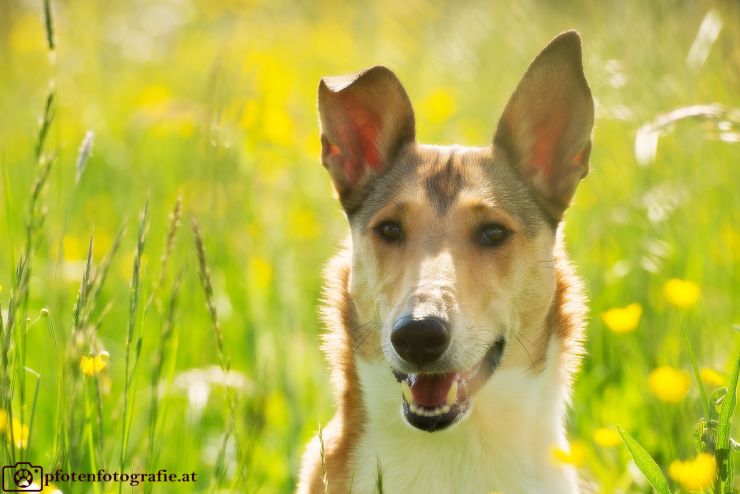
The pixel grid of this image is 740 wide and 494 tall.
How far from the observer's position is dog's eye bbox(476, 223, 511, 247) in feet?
12.4

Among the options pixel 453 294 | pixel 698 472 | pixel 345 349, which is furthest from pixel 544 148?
pixel 698 472

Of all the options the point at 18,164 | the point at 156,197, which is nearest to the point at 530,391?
the point at 156,197

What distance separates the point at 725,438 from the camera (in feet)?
9.18

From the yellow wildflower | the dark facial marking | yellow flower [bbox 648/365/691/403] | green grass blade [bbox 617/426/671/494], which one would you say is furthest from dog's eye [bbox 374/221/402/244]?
the yellow wildflower

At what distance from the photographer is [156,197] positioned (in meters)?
7.58

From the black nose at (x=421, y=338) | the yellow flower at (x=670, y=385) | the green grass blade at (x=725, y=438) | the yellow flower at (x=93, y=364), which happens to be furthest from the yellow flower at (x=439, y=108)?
the yellow flower at (x=93, y=364)

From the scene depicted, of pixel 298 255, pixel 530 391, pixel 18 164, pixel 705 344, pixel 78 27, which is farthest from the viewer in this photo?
pixel 18 164

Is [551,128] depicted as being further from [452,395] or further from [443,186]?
[452,395]

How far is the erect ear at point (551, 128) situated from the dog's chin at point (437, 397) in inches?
39.2

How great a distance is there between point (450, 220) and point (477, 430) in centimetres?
87

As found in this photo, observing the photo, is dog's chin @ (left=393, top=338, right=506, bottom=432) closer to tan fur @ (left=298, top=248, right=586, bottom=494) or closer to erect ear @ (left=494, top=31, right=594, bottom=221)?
tan fur @ (left=298, top=248, right=586, bottom=494)

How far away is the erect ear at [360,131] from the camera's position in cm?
418

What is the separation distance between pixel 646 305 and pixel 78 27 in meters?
5.96

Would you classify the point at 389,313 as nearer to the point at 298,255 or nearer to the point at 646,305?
the point at 646,305
